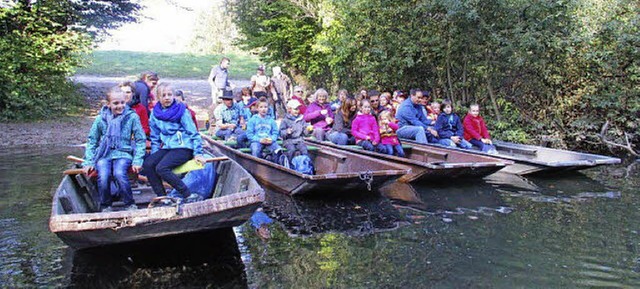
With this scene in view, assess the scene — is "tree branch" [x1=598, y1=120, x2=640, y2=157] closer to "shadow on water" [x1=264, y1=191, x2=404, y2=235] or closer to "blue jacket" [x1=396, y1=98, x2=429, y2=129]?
"blue jacket" [x1=396, y1=98, x2=429, y2=129]

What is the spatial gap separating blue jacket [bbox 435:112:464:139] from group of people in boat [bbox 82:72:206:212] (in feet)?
19.6

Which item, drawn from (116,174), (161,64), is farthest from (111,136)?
(161,64)

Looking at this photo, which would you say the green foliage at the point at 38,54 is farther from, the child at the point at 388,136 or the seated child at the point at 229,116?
the child at the point at 388,136

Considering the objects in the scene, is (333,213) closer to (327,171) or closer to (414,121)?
(327,171)

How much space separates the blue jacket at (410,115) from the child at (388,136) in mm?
1627

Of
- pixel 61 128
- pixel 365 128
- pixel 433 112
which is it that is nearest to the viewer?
pixel 365 128

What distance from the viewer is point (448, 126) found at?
33.7ft

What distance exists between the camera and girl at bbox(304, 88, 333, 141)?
34.2 ft

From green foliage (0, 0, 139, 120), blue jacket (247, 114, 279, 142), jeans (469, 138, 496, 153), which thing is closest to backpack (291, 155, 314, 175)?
blue jacket (247, 114, 279, 142)

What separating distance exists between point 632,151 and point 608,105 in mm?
1096

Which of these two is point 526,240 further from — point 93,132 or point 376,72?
point 376,72

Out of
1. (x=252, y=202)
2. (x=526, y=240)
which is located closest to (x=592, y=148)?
(x=526, y=240)

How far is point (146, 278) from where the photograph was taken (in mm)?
4426

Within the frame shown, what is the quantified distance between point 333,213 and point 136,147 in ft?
8.16
